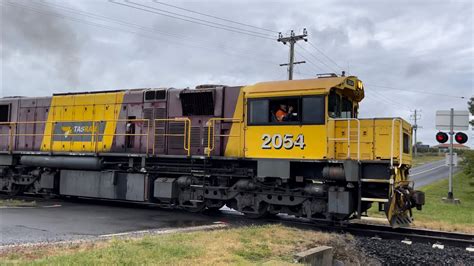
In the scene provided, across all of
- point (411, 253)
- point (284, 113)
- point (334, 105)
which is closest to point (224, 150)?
point (284, 113)

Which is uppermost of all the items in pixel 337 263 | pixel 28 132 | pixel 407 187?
pixel 28 132

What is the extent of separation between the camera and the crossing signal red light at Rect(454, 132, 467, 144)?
19438 mm

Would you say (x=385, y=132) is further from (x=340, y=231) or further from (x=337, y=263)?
(x=337, y=263)

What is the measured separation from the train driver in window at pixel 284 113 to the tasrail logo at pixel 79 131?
22.8 ft

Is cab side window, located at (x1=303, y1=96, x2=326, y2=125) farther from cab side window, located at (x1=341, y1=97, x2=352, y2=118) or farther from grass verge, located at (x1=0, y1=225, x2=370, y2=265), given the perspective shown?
grass verge, located at (x1=0, y1=225, x2=370, y2=265)

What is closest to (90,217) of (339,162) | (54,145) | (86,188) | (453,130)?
(86,188)

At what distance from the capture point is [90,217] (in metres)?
12.3

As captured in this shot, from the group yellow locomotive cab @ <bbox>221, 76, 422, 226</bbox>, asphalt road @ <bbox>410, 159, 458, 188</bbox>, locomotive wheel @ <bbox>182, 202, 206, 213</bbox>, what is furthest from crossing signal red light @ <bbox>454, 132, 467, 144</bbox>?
asphalt road @ <bbox>410, 159, 458, 188</bbox>

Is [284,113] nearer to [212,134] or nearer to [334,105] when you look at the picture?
[334,105]

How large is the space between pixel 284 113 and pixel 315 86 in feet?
3.68

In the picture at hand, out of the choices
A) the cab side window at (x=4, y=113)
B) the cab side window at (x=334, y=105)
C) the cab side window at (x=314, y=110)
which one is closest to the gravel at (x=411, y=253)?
the cab side window at (x=314, y=110)

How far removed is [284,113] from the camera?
12.1m

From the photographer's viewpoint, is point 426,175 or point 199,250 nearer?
point 199,250

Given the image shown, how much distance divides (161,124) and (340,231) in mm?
6769
